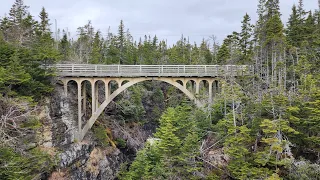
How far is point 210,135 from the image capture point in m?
15.8

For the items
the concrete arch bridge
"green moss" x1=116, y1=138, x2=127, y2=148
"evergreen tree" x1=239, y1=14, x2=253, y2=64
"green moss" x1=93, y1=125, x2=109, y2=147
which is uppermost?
"evergreen tree" x1=239, y1=14, x2=253, y2=64

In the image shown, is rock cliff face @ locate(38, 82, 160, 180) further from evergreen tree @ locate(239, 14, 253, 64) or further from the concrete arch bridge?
evergreen tree @ locate(239, 14, 253, 64)

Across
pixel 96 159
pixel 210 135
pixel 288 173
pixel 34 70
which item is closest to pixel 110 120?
pixel 96 159

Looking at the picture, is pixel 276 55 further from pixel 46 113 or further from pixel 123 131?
pixel 46 113

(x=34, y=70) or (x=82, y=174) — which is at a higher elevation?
(x=34, y=70)

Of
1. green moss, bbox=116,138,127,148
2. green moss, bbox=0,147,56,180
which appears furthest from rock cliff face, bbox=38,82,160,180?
green moss, bbox=0,147,56,180

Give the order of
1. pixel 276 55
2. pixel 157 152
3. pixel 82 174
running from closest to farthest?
pixel 157 152 < pixel 82 174 < pixel 276 55

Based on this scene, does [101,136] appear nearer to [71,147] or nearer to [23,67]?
[71,147]

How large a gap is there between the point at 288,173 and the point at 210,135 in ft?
16.6

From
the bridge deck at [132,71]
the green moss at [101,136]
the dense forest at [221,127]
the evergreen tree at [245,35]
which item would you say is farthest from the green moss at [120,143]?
the evergreen tree at [245,35]

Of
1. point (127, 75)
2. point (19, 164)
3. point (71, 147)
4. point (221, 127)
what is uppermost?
point (127, 75)

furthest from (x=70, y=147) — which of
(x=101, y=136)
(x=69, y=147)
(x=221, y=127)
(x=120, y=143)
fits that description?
(x=221, y=127)

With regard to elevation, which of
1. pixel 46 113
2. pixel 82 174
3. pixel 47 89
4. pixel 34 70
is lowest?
pixel 82 174

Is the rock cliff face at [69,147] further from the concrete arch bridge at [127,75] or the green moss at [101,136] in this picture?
the concrete arch bridge at [127,75]
